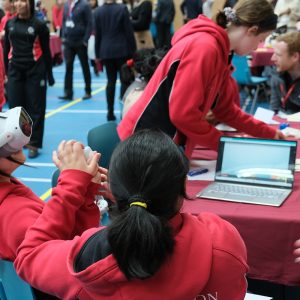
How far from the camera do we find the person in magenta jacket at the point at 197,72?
1.92 metres

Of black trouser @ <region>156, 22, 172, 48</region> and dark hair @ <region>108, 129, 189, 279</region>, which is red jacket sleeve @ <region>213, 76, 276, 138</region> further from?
black trouser @ <region>156, 22, 172, 48</region>

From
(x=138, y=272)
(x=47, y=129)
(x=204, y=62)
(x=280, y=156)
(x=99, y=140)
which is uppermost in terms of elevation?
(x=204, y=62)

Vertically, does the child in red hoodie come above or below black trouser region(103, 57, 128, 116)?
above

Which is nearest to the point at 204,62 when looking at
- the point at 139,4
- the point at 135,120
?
the point at 135,120

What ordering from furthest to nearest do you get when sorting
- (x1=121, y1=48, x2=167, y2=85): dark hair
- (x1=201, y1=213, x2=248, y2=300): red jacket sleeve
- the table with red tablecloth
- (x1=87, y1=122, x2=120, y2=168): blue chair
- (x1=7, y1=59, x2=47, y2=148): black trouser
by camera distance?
the table with red tablecloth
(x1=7, y1=59, x2=47, y2=148): black trouser
(x1=121, y1=48, x2=167, y2=85): dark hair
(x1=87, y1=122, x2=120, y2=168): blue chair
(x1=201, y1=213, x2=248, y2=300): red jacket sleeve

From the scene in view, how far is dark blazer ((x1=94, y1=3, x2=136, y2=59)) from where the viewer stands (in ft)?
18.1

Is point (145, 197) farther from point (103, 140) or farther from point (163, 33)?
point (163, 33)

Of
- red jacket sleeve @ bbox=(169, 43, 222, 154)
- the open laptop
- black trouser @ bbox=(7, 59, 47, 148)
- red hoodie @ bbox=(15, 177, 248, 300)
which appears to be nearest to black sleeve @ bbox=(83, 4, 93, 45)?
black trouser @ bbox=(7, 59, 47, 148)

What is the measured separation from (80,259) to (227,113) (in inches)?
63.9

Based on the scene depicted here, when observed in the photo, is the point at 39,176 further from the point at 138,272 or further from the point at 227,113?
the point at 138,272

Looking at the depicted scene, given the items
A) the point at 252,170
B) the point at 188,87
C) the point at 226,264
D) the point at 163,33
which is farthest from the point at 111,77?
the point at 226,264

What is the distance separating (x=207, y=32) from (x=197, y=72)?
0.67ft

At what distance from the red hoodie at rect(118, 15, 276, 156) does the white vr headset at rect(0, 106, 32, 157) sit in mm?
781

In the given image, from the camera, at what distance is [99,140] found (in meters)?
2.57
